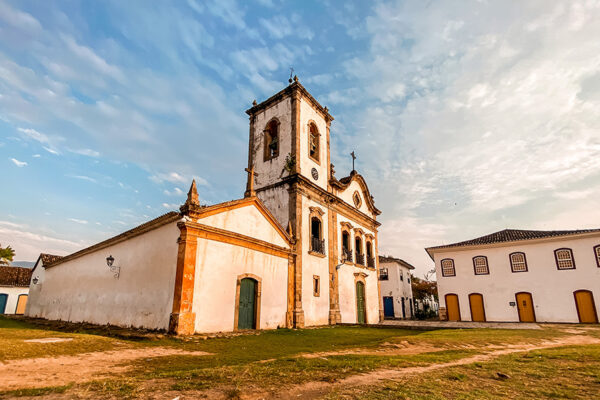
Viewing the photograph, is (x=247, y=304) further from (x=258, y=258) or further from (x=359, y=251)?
(x=359, y=251)

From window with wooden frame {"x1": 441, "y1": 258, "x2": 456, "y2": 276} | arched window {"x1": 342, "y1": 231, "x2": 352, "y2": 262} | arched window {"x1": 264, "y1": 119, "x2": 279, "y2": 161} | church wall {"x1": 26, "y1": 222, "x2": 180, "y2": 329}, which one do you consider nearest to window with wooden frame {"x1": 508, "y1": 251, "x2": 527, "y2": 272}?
window with wooden frame {"x1": 441, "y1": 258, "x2": 456, "y2": 276}

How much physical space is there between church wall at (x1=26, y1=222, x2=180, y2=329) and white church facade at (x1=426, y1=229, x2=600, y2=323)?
21227 millimetres

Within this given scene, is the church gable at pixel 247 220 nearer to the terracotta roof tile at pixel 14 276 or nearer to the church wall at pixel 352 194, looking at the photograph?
the church wall at pixel 352 194

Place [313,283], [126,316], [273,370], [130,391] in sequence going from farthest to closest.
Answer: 1. [313,283]
2. [126,316]
3. [273,370]
4. [130,391]

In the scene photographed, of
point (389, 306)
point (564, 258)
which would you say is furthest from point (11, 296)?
point (564, 258)

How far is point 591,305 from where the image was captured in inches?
801

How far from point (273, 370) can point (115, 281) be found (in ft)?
36.9

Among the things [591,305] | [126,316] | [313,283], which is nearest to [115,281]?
[126,316]

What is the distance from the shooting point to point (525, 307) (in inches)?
869

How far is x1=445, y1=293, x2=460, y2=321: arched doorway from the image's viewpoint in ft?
79.0

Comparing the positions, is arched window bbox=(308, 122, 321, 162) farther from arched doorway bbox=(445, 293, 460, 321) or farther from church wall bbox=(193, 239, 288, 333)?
arched doorway bbox=(445, 293, 460, 321)

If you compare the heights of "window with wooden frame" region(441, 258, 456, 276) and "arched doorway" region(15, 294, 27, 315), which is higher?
"window with wooden frame" region(441, 258, 456, 276)

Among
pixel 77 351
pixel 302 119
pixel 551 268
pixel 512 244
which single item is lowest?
pixel 77 351

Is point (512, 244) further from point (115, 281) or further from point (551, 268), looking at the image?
point (115, 281)
